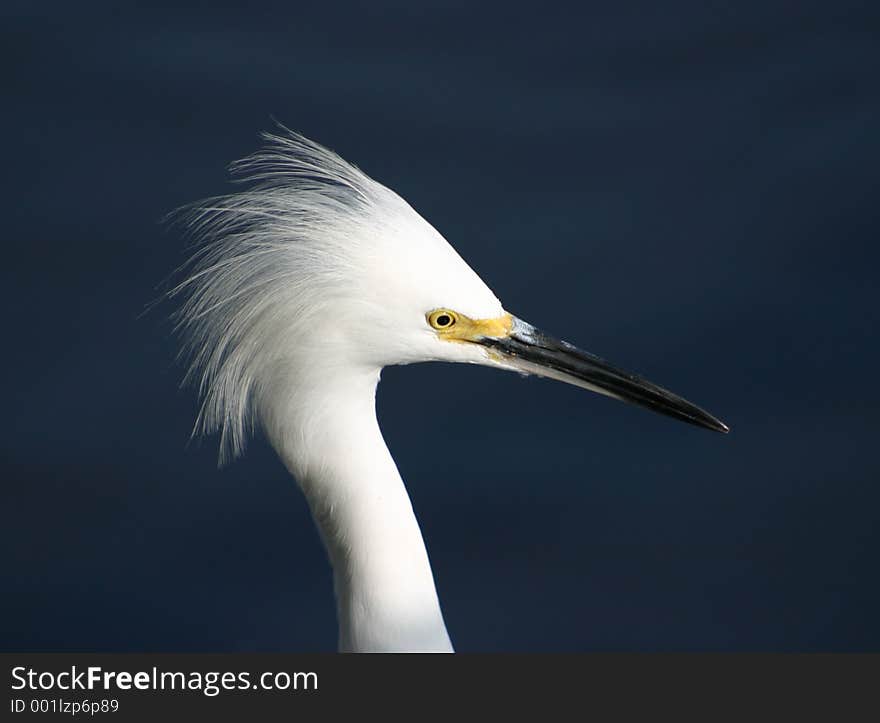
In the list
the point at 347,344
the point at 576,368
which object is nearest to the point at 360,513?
the point at 347,344

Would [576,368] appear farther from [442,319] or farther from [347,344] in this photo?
[347,344]

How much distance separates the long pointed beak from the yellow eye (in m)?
0.10

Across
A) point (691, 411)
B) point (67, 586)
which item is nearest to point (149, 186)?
point (67, 586)

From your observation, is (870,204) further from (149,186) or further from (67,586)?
(67,586)

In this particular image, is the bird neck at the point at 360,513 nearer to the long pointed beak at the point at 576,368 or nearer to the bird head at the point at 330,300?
the bird head at the point at 330,300

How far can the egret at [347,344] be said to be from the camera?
2.96m

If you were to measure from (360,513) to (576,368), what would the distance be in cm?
58

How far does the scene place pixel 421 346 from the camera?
9.98ft

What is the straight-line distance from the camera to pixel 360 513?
3.12m

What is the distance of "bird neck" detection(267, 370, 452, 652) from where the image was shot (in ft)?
9.98

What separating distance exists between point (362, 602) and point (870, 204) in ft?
8.53

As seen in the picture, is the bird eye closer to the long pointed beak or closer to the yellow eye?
the yellow eye

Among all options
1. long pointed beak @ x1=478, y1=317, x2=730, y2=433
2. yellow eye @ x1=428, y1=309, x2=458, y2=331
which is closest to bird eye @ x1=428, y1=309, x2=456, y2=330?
yellow eye @ x1=428, y1=309, x2=458, y2=331

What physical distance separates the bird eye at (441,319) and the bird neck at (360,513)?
0.17 m
